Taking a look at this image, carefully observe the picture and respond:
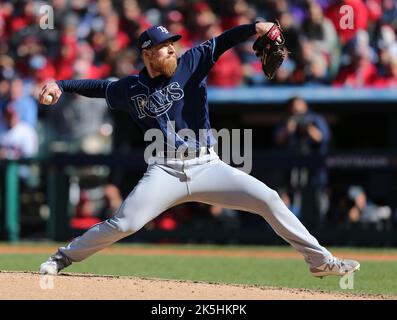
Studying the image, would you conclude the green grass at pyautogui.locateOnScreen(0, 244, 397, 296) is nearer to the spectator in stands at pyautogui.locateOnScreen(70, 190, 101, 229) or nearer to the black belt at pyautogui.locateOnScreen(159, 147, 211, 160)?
the black belt at pyautogui.locateOnScreen(159, 147, 211, 160)

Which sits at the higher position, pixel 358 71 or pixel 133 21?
pixel 133 21

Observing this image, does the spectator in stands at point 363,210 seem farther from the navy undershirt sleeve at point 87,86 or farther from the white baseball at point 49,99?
the white baseball at point 49,99

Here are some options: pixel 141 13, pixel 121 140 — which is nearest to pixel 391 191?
pixel 121 140

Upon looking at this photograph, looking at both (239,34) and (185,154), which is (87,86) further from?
(239,34)

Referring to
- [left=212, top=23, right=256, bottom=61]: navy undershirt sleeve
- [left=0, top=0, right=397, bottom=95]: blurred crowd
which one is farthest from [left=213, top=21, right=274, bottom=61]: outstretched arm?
[left=0, top=0, right=397, bottom=95]: blurred crowd

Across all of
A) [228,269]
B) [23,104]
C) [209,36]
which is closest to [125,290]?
[228,269]
